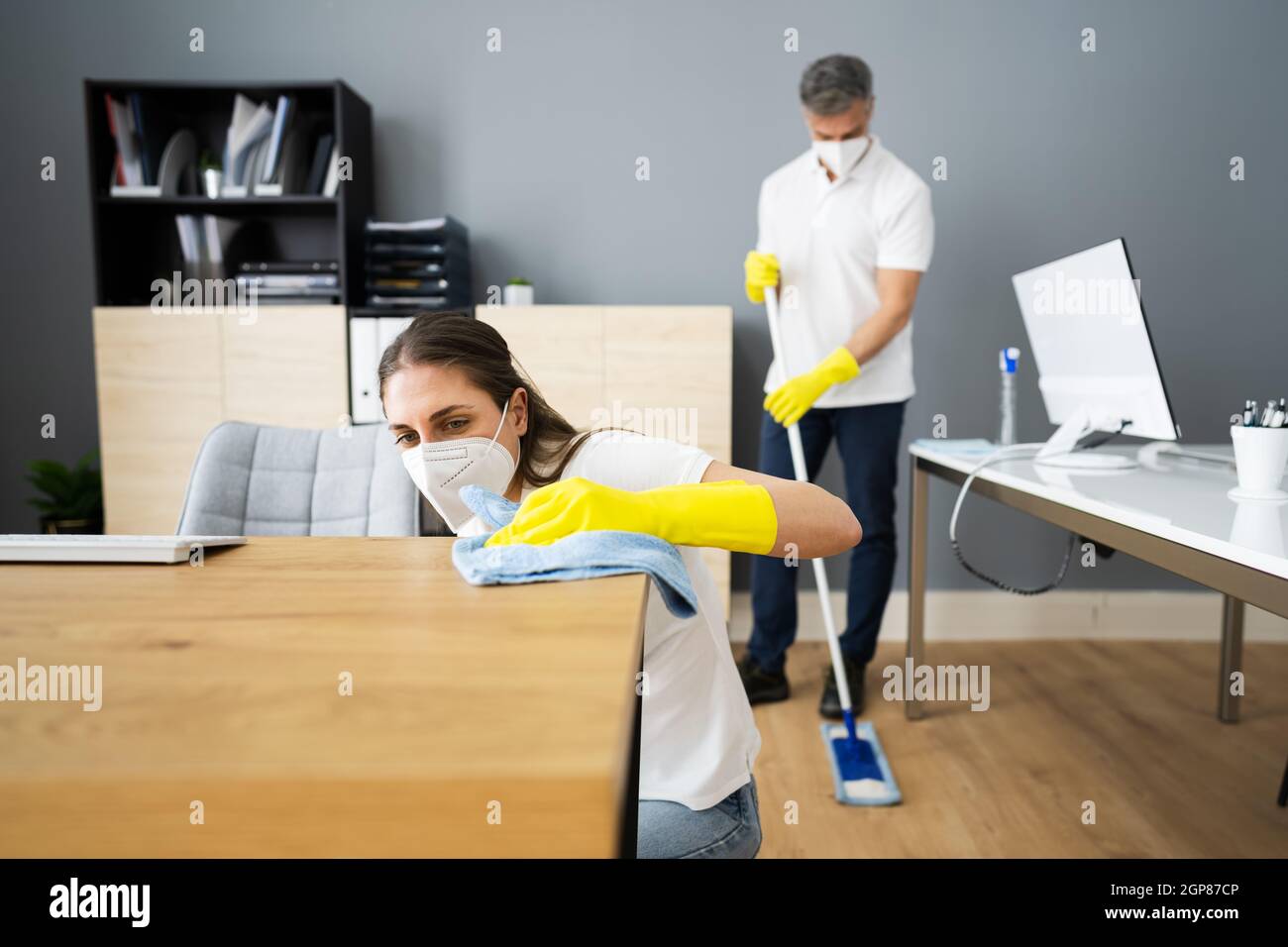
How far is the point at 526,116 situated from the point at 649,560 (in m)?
2.65

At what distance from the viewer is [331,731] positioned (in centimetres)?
Result: 43

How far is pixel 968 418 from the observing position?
9.97 ft

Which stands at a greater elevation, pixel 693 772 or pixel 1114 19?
pixel 1114 19

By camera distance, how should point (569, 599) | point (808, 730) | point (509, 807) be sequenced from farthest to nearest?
1. point (808, 730)
2. point (569, 599)
3. point (509, 807)

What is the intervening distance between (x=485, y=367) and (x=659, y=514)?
0.37 m

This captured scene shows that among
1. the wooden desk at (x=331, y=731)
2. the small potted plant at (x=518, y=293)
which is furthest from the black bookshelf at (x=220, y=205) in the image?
the wooden desk at (x=331, y=731)

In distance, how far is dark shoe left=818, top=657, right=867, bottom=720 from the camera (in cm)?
237

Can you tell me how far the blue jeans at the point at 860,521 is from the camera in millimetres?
2467

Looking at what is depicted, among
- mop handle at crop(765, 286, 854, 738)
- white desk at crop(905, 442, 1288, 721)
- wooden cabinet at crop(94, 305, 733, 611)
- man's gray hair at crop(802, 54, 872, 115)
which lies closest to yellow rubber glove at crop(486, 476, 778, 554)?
white desk at crop(905, 442, 1288, 721)

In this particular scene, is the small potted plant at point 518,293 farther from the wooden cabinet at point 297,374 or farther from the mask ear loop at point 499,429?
the mask ear loop at point 499,429

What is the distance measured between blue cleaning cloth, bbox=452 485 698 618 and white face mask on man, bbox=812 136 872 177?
194cm

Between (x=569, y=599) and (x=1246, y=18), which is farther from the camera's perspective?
(x=1246, y=18)
